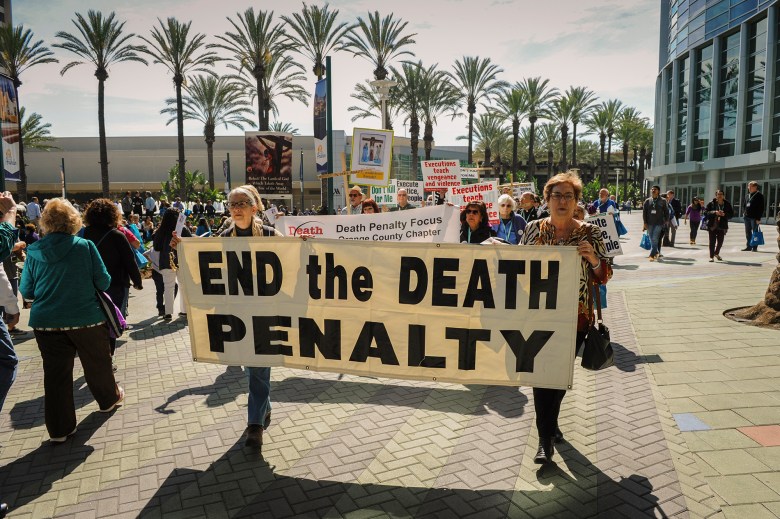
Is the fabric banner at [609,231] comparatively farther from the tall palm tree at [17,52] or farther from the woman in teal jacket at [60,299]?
the tall palm tree at [17,52]

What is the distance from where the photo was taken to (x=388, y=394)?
5465 mm

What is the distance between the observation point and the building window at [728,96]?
130 feet

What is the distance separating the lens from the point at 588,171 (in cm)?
9812

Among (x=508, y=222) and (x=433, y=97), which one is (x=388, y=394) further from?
(x=433, y=97)

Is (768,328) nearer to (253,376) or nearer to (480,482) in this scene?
(480,482)

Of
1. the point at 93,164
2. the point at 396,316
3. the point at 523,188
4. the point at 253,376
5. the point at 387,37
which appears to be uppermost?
the point at 387,37

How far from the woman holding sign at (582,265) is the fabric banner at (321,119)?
10407 mm

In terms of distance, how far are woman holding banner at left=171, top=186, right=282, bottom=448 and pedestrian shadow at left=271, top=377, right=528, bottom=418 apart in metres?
0.75

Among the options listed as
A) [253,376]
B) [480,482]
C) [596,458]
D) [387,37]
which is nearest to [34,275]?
[253,376]

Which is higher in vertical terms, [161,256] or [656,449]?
[161,256]

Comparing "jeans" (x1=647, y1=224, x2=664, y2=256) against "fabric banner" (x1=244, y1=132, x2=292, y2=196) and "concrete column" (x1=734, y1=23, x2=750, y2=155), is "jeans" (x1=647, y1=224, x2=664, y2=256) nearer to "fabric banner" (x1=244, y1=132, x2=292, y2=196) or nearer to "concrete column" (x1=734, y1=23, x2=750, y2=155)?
"fabric banner" (x1=244, y1=132, x2=292, y2=196)

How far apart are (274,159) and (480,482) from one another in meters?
9.40

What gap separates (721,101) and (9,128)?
46.2m

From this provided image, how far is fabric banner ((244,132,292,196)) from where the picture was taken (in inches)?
455
